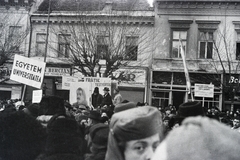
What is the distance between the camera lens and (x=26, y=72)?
21.6 feet

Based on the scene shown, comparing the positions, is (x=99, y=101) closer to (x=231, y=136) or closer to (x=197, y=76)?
(x=231, y=136)

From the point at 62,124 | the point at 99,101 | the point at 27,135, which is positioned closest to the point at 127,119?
the point at 62,124

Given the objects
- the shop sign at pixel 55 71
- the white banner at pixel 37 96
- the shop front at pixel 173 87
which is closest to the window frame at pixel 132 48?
the shop front at pixel 173 87

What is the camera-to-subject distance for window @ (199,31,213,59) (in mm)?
17094

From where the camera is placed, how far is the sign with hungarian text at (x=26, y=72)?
654 cm

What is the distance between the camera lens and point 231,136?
3.07 feet

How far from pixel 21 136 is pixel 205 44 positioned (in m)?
15.8

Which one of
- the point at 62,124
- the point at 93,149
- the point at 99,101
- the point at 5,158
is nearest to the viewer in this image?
the point at 93,149

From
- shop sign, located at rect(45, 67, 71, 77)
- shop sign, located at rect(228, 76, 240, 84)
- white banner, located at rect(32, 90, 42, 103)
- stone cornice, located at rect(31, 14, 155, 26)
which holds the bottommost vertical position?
white banner, located at rect(32, 90, 42, 103)

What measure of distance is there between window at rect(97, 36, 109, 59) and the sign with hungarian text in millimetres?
7731

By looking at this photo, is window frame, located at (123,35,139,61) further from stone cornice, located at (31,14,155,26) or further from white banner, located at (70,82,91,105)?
white banner, located at (70,82,91,105)

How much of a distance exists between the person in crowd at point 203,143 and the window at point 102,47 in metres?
13.4

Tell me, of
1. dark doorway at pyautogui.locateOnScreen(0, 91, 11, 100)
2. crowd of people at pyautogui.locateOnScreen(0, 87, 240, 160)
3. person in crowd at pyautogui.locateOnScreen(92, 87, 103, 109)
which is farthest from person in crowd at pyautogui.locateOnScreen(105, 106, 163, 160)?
dark doorway at pyautogui.locateOnScreen(0, 91, 11, 100)

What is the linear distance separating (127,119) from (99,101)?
6.17m
